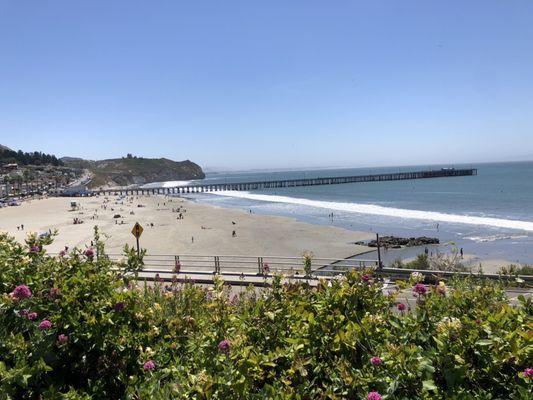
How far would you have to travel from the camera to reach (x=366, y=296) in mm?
3410

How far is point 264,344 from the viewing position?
3049 mm

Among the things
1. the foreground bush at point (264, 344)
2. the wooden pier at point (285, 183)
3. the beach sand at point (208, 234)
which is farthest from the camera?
the wooden pier at point (285, 183)

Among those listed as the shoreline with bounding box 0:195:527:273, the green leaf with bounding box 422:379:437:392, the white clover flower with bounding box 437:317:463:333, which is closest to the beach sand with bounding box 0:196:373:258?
the shoreline with bounding box 0:195:527:273

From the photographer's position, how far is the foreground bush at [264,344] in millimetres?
2332

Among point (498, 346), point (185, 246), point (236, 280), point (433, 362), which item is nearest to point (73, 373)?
point (433, 362)

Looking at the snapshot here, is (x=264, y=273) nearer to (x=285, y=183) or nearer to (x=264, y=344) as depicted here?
(x=264, y=344)

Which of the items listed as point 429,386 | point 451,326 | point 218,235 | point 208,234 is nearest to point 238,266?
point 218,235

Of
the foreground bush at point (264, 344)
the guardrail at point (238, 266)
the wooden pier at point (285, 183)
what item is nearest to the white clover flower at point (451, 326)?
the foreground bush at point (264, 344)

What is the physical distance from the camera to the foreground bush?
233cm

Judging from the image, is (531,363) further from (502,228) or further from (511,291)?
(502,228)

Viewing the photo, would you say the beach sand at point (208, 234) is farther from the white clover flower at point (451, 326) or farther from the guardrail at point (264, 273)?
the white clover flower at point (451, 326)

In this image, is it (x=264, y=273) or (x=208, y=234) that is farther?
(x=208, y=234)

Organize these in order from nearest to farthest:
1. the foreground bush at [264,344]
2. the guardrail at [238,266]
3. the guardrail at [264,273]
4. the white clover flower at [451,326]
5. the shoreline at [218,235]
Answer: the foreground bush at [264,344] → the white clover flower at [451,326] → the guardrail at [264,273] → the guardrail at [238,266] → the shoreline at [218,235]

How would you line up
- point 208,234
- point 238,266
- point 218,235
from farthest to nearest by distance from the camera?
point 208,234
point 218,235
point 238,266
